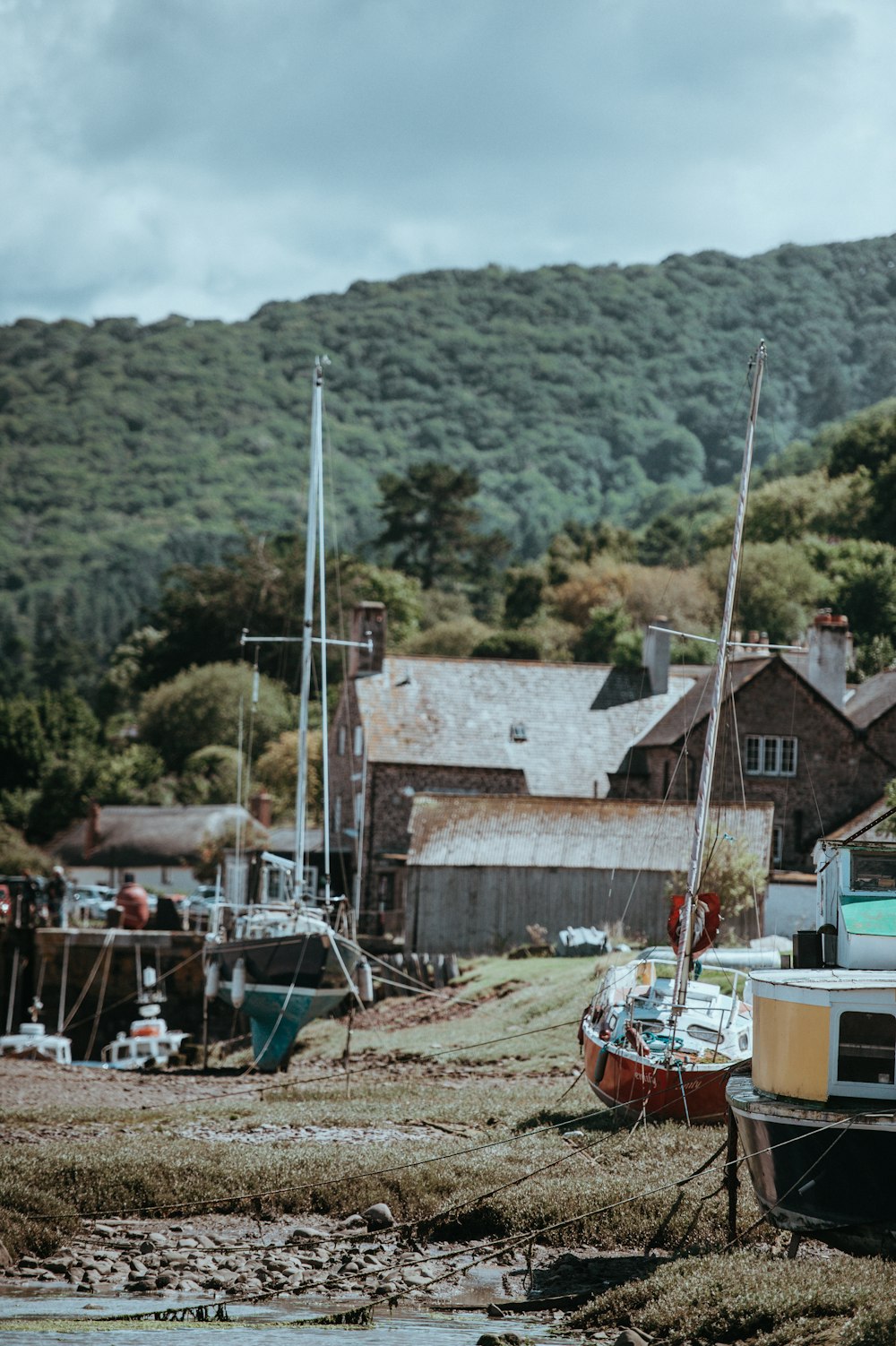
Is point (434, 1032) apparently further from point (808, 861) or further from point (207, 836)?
point (207, 836)

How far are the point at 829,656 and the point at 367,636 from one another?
14.4 meters

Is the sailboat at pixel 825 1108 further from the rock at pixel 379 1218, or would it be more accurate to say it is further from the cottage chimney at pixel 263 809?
the cottage chimney at pixel 263 809

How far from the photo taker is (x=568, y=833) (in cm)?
4344

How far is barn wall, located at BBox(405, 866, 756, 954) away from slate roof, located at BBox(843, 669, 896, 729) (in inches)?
475

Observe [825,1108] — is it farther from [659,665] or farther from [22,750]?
[22,750]

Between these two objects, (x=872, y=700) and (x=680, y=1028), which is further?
(x=872, y=700)

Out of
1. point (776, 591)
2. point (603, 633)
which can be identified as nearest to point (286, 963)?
point (776, 591)

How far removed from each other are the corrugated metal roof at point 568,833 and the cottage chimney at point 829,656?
30.2 ft

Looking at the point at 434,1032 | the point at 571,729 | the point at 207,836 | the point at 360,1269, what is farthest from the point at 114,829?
the point at 360,1269

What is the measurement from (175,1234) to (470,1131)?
5754mm

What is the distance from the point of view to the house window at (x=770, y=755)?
167 feet

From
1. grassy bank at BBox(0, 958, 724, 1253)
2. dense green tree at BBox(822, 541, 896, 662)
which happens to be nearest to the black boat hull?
grassy bank at BBox(0, 958, 724, 1253)

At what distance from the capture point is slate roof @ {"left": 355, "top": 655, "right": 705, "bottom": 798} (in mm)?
52469

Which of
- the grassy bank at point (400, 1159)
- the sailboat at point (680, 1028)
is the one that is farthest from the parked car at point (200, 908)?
the sailboat at point (680, 1028)
